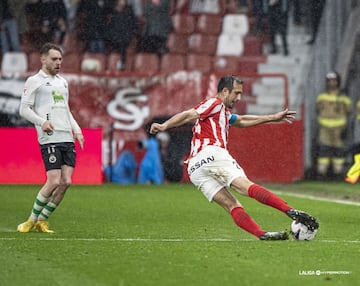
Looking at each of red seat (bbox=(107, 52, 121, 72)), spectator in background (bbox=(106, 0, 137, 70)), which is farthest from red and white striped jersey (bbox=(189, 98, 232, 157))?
spectator in background (bbox=(106, 0, 137, 70))

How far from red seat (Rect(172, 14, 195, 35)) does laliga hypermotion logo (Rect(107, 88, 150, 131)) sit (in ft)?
13.6

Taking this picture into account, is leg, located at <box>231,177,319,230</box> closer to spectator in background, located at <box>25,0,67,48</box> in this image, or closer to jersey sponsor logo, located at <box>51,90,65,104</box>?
jersey sponsor logo, located at <box>51,90,65,104</box>

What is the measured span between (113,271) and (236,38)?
834 inches

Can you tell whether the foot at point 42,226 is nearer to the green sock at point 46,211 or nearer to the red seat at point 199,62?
the green sock at point 46,211

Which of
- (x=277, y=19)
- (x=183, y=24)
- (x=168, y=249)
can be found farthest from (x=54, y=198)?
(x=277, y=19)

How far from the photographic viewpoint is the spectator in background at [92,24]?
1141 inches

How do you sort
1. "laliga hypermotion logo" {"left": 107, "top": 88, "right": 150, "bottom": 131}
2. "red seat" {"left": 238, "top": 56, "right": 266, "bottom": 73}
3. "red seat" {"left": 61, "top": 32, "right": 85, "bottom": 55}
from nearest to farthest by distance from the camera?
"laliga hypermotion logo" {"left": 107, "top": 88, "right": 150, "bottom": 131}, "red seat" {"left": 61, "top": 32, "right": 85, "bottom": 55}, "red seat" {"left": 238, "top": 56, "right": 266, "bottom": 73}

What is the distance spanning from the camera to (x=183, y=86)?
26219 millimetres

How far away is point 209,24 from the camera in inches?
1180

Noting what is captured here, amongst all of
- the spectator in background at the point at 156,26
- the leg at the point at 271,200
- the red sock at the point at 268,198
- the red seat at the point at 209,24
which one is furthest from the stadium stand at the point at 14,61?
the red sock at the point at 268,198

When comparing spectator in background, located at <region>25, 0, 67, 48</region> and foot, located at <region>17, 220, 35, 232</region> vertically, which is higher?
spectator in background, located at <region>25, 0, 67, 48</region>

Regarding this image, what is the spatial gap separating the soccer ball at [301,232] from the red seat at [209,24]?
62.3 ft

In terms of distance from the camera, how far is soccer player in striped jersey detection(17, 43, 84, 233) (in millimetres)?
12484

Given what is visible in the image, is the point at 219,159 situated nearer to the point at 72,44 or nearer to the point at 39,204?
the point at 39,204
